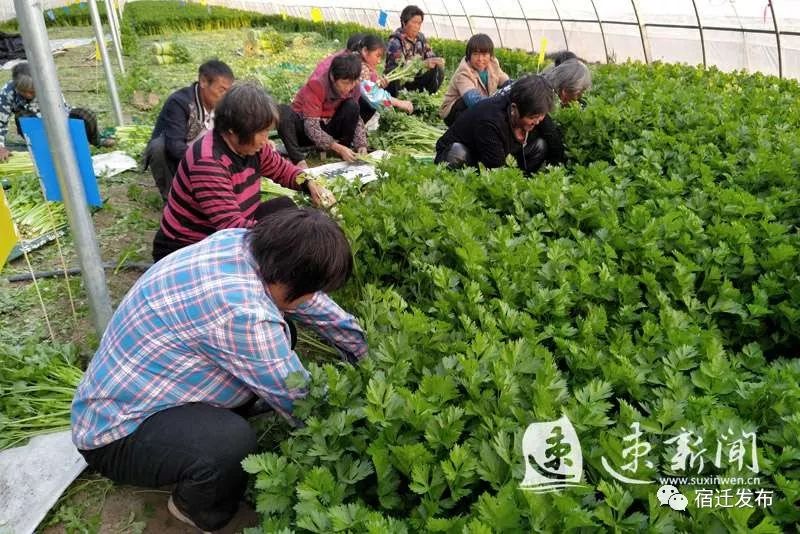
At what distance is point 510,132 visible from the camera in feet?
15.1

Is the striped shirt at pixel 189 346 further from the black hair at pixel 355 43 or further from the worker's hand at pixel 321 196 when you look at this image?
the black hair at pixel 355 43

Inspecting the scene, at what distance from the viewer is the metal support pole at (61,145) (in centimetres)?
256

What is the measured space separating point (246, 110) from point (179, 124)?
198cm

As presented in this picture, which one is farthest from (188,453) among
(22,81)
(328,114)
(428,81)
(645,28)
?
(645,28)

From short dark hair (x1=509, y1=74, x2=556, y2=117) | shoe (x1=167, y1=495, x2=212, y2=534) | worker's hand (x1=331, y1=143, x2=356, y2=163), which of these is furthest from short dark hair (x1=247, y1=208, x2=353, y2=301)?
worker's hand (x1=331, y1=143, x2=356, y2=163)

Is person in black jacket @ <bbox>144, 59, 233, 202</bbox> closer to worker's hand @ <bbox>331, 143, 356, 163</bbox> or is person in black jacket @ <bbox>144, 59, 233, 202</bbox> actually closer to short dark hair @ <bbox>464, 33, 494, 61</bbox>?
worker's hand @ <bbox>331, 143, 356, 163</bbox>

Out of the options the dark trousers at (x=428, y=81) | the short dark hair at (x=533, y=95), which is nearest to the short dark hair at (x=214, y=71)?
the short dark hair at (x=533, y=95)

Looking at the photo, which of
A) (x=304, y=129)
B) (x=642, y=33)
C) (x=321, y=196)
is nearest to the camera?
(x=321, y=196)

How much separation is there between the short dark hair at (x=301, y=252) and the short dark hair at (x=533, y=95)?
8.42 feet

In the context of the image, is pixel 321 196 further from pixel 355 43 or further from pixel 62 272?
pixel 355 43

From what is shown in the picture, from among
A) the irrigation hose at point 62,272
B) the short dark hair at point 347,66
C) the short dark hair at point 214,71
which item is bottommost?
the irrigation hose at point 62,272

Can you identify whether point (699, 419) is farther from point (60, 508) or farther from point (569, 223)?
point (60, 508)

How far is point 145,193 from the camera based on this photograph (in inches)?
232

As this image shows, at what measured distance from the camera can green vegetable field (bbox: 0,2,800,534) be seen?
1.51 metres
